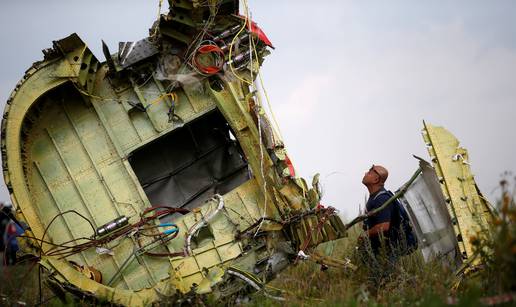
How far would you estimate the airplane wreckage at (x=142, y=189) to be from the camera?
6.43m

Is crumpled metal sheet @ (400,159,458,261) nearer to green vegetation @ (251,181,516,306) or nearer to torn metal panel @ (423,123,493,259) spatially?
green vegetation @ (251,181,516,306)

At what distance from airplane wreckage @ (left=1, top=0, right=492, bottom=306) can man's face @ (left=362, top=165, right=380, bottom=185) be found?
1.32 ft

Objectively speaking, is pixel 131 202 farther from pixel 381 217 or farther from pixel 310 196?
pixel 381 217

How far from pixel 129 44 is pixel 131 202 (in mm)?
2336

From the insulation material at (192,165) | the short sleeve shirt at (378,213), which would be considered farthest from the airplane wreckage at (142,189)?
the insulation material at (192,165)

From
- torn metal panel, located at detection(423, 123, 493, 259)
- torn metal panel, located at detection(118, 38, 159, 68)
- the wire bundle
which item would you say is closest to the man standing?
torn metal panel, located at detection(423, 123, 493, 259)

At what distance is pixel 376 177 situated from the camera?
269 inches

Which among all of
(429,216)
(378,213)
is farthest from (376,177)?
(429,216)

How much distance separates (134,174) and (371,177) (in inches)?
136

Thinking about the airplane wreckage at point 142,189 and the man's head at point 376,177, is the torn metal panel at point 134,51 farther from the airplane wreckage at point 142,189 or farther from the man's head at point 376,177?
the man's head at point 376,177

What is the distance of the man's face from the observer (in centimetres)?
684

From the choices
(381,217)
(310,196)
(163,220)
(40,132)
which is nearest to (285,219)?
(310,196)

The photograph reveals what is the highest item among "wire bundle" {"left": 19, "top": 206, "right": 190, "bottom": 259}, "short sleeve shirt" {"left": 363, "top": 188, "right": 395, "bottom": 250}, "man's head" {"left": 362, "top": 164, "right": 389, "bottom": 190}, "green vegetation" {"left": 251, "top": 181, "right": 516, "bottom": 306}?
"wire bundle" {"left": 19, "top": 206, "right": 190, "bottom": 259}

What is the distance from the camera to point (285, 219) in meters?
6.79
